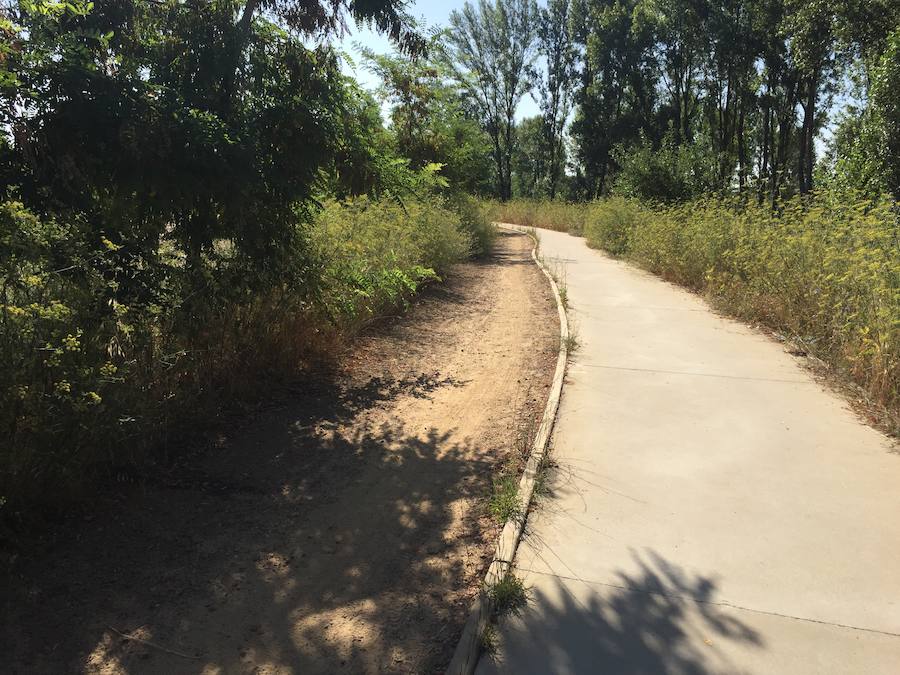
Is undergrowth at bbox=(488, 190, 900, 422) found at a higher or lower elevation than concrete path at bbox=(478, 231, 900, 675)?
higher

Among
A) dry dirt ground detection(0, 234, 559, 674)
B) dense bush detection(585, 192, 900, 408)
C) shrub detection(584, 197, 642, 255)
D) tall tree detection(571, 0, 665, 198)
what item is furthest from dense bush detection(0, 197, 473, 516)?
tall tree detection(571, 0, 665, 198)

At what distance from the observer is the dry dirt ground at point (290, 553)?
2662 millimetres

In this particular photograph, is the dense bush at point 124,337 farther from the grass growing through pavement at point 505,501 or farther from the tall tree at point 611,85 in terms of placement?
the tall tree at point 611,85

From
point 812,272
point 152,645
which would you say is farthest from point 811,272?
point 152,645

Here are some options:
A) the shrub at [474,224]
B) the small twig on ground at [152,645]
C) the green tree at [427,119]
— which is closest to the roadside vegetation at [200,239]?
the small twig on ground at [152,645]

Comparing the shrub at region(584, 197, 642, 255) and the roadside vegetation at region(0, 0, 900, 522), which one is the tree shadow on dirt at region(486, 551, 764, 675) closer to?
the roadside vegetation at region(0, 0, 900, 522)

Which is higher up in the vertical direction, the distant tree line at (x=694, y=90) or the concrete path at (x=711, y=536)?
the distant tree line at (x=694, y=90)

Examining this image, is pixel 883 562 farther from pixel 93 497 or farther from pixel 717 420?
pixel 93 497

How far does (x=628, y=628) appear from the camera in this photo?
8.83 ft

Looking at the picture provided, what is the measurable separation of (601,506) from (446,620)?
1.33m

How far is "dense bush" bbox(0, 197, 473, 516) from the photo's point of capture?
10.3 ft

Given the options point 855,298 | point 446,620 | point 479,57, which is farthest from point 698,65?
point 446,620

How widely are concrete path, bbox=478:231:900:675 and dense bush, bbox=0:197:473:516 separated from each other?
2527mm

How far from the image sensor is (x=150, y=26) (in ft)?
15.8
